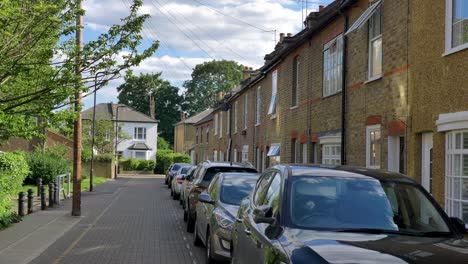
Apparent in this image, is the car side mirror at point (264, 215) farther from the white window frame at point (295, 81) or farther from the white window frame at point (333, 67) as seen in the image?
the white window frame at point (295, 81)

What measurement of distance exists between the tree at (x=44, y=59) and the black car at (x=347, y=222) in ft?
21.8

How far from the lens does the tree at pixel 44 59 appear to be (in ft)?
35.3

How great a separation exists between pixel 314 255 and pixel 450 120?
6.00 m

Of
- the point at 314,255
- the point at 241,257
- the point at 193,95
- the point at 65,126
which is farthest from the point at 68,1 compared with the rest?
the point at 193,95

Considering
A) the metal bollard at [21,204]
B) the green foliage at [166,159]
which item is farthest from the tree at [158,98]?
the metal bollard at [21,204]

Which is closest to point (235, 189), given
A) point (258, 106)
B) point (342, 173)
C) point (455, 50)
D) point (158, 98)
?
point (455, 50)

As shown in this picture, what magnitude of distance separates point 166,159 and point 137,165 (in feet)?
12.4

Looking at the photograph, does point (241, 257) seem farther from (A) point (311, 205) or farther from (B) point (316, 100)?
(B) point (316, 100)

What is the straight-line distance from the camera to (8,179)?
1609cm

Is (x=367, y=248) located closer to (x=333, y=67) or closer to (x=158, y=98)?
(x=333, y=67)

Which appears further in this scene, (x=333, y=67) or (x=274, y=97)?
(x=274, y=97)

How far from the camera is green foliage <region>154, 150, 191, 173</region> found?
219 ft

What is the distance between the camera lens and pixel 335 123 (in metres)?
15.6

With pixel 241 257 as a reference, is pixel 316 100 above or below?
above
